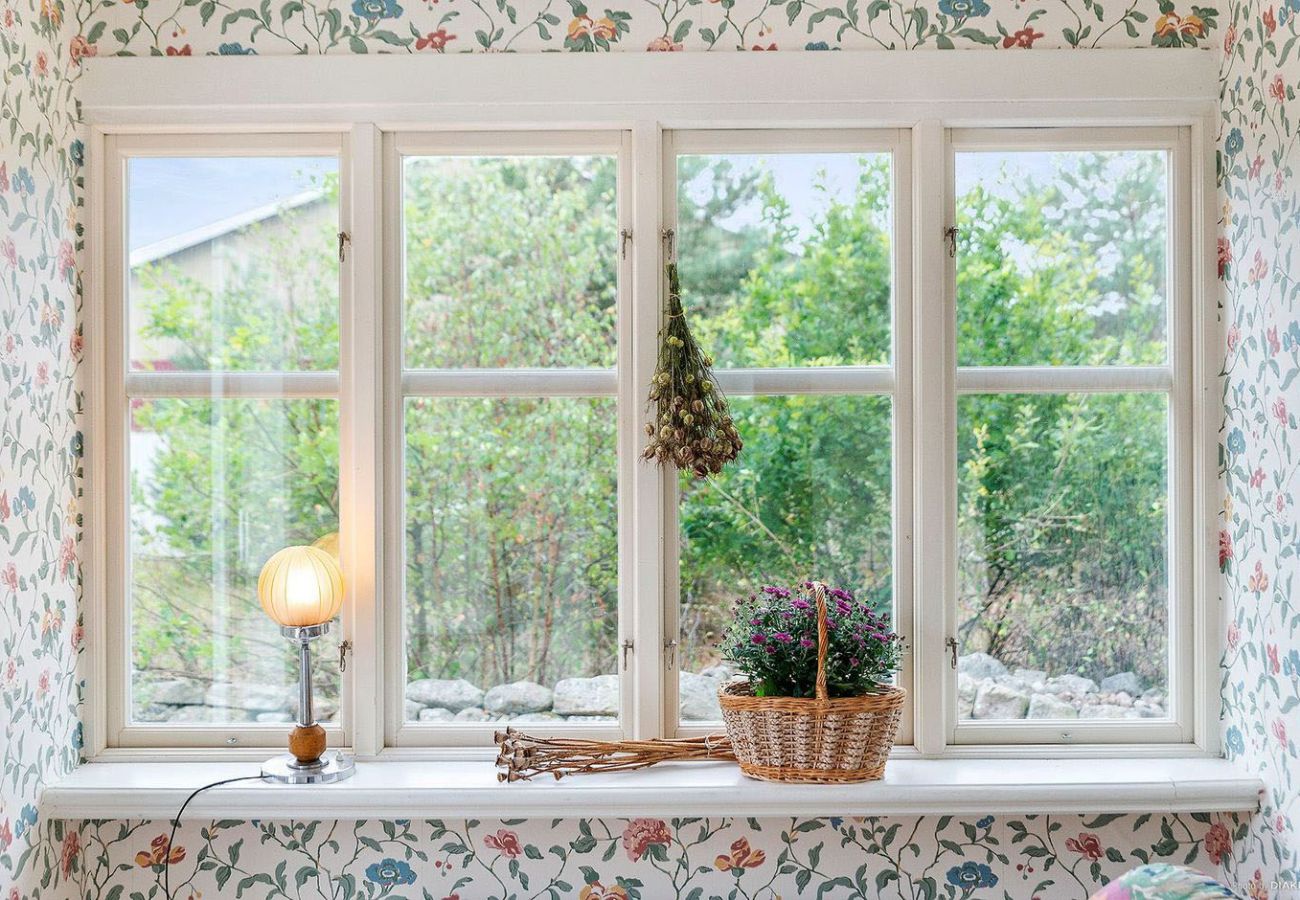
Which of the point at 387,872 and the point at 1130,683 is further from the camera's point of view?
the point at 1130,683

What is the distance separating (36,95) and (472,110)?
903 millimetres

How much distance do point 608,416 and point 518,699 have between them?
696 mm

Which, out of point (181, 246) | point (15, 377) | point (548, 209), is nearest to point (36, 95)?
point (181, 246)

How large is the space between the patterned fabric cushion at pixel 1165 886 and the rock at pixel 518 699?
1312 millimetres

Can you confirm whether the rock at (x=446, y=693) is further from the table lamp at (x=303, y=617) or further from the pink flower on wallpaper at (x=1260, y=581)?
the pink flower on wallpaper at (x=1260, y=581)

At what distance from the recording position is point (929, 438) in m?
2.45

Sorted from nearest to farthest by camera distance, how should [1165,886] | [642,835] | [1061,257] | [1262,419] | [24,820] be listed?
[1165,886], [24,820], [1262,419], [642,835], [1061,257]

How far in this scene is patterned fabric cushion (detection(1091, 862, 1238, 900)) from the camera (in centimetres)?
148

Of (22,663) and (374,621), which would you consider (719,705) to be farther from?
(22,663)

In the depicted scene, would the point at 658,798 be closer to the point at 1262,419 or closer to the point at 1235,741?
the point at 1235,741

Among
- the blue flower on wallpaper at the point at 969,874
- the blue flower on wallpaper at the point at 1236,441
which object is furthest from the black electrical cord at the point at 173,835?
the blue flower on wallpaper at the point at 1236,441

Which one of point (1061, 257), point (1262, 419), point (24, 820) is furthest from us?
point (1061, 257)

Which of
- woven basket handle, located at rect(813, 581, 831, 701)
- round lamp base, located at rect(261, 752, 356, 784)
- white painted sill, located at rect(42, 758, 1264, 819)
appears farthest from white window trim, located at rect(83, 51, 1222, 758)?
woven basket handle, located at rect(813, 581, 831, 701)

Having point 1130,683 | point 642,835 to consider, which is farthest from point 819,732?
point 1130,683
